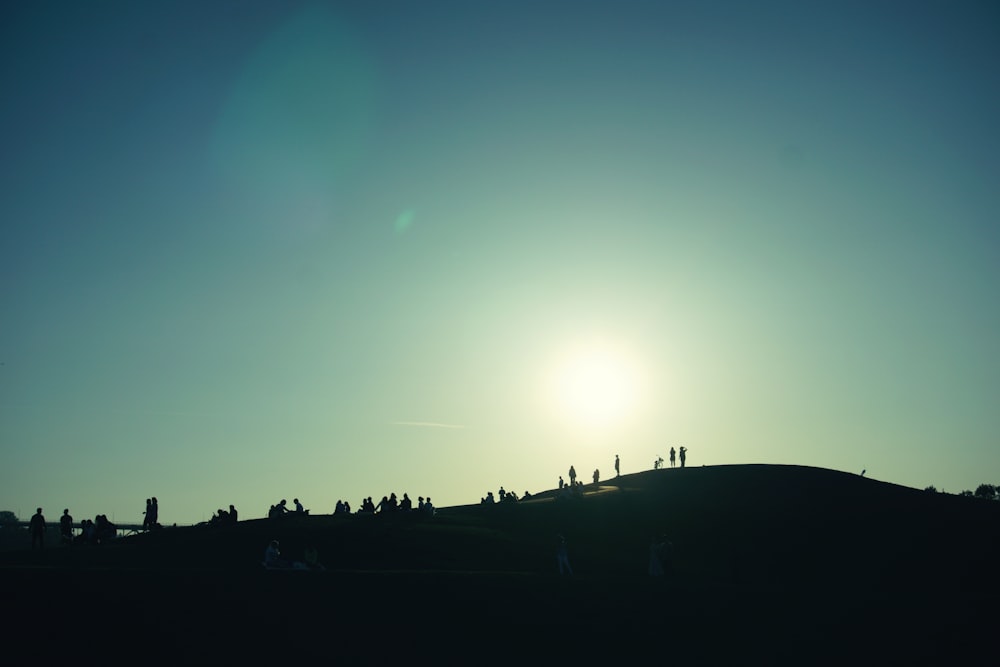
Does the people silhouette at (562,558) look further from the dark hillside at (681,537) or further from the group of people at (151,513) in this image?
the group of people at (151,513)

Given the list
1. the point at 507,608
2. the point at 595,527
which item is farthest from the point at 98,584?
the point at 595,527

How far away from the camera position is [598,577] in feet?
110

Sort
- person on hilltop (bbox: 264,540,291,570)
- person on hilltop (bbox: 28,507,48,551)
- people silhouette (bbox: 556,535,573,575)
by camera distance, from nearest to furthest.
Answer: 1. person on hilltop (bbox: 264,540,291,570)
2. people silhouette (bbox: 556,535,573,575)
3. person on hilltop (bbox: 28,507,48,551)

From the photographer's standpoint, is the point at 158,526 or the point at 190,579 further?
the point at 158,526

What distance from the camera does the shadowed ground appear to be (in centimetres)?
2597

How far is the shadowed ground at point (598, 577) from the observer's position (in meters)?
26.0

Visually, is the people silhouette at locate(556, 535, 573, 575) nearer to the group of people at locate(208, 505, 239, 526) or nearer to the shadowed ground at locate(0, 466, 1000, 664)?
the shadowed ground at locate(0, 466, 1000, 664)

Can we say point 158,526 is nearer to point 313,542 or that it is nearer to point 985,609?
point 313,542

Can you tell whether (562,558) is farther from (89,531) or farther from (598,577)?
(89,531)

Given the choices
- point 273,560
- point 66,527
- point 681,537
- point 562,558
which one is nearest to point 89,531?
point 66,527

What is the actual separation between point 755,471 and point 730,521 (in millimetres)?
17923

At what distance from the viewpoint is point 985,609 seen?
3122 centimetres

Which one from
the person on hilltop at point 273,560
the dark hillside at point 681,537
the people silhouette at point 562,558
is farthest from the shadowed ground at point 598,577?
the people silhouette at point 562,558

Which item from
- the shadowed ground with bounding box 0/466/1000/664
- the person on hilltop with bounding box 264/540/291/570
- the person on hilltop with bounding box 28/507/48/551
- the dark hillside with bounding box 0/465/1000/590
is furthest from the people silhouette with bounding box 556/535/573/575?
the person on hilltop with bounding box 28/507/48/551
